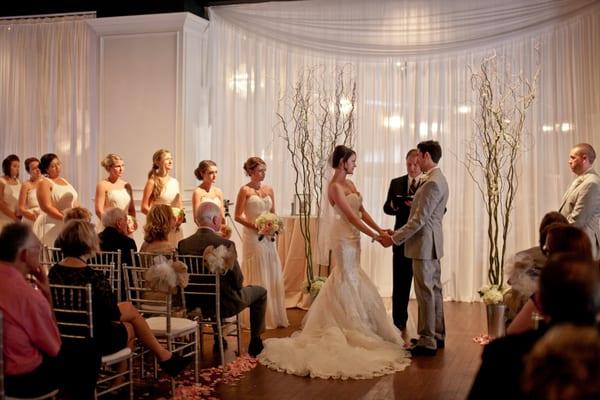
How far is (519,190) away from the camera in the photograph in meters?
8.19

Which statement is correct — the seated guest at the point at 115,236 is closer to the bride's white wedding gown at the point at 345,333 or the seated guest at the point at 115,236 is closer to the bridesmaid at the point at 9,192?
the bride's white wedding gown at the point at 345,333

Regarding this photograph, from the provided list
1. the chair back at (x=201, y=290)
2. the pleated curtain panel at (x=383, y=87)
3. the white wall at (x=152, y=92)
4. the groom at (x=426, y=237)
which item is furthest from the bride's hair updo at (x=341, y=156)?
the white wall at (x=152, y=92)

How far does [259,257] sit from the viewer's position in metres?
6.71

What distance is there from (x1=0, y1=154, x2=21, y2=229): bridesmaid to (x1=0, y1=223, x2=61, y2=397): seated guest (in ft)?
16.9

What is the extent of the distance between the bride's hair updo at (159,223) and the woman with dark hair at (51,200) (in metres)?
2.56

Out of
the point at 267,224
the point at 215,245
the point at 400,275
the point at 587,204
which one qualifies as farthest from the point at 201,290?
the point at 587,204

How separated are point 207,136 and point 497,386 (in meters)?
7.14

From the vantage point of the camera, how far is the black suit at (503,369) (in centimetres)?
228

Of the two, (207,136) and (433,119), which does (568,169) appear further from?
(207,136)

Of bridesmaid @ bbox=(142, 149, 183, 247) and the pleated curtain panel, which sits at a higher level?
the pleated curtain panel

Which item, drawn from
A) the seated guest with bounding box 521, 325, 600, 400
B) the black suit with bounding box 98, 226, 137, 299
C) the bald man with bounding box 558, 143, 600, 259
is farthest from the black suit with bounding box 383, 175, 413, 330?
the seated guest with bounding box 521, 325, 600, 400

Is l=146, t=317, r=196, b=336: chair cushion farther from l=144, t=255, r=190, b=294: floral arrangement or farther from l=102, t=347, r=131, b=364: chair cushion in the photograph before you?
l=102, t=347, r=131, b=364: chair cushion

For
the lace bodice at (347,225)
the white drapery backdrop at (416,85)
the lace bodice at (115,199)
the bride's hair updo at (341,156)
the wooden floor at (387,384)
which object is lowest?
the wooden floor at (387,384)

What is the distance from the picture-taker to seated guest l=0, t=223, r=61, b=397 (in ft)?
10.4
